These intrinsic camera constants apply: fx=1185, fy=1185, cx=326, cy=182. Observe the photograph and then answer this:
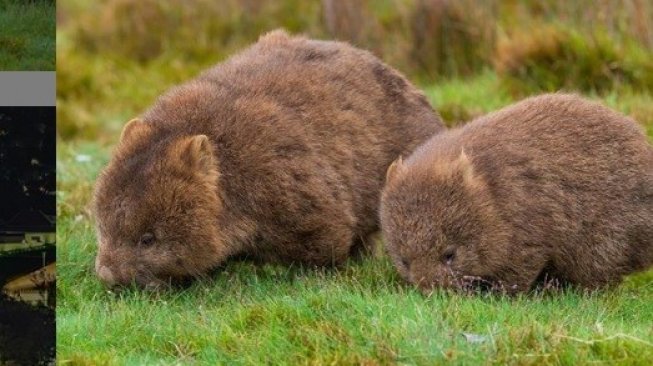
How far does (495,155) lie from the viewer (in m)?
7.39

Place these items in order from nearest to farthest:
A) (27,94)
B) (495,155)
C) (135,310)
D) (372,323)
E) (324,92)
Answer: (27,94)
(372,323)
(135,310)
(495,155)
(324,92)

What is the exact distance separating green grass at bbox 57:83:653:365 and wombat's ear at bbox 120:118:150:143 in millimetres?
975

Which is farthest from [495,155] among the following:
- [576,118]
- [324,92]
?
[324,92]

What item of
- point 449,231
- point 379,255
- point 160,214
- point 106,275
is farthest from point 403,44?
point 106,275

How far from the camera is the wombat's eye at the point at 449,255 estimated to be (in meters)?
7.09

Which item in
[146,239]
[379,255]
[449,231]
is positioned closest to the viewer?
[449,231]

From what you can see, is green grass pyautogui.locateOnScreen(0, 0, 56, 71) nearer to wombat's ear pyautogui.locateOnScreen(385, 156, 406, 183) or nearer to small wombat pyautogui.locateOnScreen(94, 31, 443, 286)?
small wombat pyautogui.locateOnScreen(94, 31, 443, 286)

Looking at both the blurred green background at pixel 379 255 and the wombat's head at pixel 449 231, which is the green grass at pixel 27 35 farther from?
the wombat's head at pixel 449 231

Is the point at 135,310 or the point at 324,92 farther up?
the point at 324,92

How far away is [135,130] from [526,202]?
2487 millimetres

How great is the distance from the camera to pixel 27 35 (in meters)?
5.29

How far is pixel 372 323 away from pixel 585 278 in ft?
6.52

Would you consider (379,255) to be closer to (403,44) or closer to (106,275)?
(106,275)

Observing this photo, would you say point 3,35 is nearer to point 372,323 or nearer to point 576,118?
point 372,323
